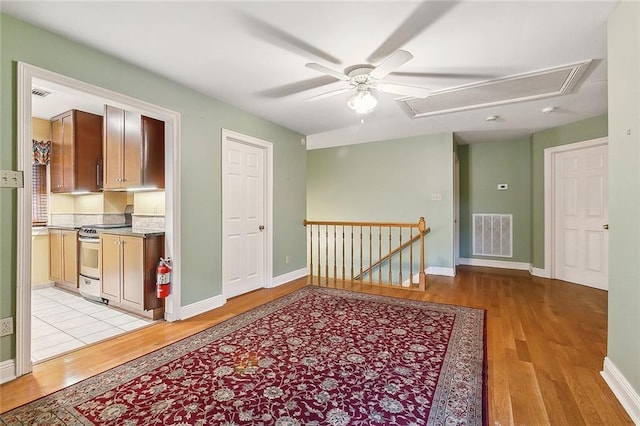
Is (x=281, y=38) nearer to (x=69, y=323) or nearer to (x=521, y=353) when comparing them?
(x=521, y=353)

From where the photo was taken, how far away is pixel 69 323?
2.95 m

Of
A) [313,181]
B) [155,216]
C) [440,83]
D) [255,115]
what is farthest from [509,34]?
[313,181]

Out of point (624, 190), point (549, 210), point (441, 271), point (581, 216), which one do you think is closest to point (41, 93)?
point (624, 190)

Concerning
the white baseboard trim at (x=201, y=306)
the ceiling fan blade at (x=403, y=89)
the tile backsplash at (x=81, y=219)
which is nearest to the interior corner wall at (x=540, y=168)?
the ceiling fan blade at (x=403, y=89)

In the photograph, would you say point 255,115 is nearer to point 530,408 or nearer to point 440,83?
point 440,83

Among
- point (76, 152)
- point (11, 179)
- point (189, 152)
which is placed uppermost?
point (76, 152)

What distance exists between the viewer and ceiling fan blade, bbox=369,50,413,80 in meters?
1.98

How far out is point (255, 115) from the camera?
403cm

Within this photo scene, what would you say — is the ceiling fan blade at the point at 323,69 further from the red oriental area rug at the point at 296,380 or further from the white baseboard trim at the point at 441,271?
the white baseboard trim at the point at 441,271

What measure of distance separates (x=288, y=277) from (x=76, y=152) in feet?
11.2

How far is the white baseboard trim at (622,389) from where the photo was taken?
156 cm

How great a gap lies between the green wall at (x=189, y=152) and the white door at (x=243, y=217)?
174 millimetres

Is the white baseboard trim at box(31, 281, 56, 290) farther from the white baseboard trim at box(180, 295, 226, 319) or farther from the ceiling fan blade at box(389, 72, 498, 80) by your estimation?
the ceiling fan blade at box(389, 72, 498, 80)

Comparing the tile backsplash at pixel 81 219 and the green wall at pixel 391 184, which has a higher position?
the green wall at pixel 391 184
